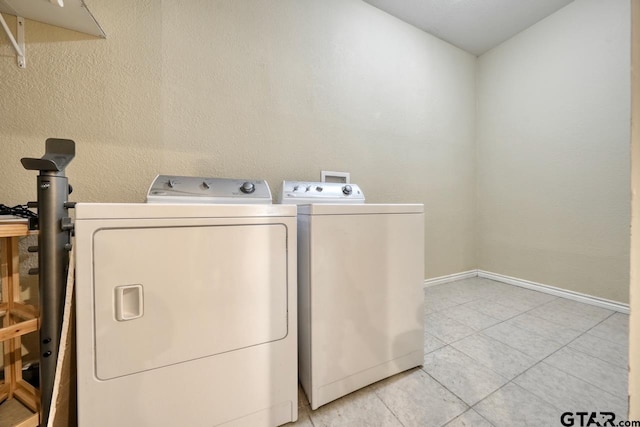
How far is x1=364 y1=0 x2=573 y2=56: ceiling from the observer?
2.04m

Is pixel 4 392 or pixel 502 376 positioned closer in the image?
pixel 4 392

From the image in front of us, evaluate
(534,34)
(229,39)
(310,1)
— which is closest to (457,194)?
(534,34)

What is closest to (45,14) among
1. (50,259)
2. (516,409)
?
(50,259)

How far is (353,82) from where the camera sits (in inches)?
77.7

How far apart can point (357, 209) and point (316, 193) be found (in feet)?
1.65

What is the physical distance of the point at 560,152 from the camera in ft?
6.88

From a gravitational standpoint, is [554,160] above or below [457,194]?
above

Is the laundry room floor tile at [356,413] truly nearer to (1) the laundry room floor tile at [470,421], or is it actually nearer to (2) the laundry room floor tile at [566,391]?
(1) the laundry room floor tile at [470,421]

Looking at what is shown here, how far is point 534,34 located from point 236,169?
122 inches

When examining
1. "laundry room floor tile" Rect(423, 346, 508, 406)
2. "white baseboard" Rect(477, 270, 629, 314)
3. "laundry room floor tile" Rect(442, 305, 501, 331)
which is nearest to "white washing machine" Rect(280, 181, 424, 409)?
"laundry room floor tile" Rect(423, 346, 508, 406)

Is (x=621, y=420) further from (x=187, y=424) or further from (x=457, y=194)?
(x=457, y=194)

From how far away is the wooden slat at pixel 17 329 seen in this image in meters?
0.71

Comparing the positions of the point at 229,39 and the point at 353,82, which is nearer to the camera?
the point at 229,39

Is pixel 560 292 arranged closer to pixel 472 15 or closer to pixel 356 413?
pixel 356 413
